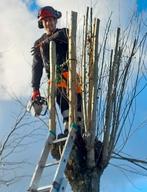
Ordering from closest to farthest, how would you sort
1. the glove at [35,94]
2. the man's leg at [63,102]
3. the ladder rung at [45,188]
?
1. the ladder rung at [45,188]
2. the man's leg at [63,102]
3. the glove at [35,94]

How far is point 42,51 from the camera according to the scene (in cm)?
567

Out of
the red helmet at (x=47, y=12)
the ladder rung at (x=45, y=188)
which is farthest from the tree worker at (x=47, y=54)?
the ladder rung at (x=45, y=188)

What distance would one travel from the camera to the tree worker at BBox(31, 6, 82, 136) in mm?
5457

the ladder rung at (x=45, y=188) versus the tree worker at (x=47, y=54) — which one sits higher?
the tree worker at (x=47, y=54)

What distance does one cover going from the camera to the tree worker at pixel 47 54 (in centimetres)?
546

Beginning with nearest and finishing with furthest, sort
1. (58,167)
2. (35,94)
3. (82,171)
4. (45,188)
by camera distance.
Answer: (45,188), (58,167), (82,171), (35,94)

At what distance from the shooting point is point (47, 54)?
567 cm

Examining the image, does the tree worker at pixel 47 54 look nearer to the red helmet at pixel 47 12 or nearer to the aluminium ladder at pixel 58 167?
the red helmet at pixel 47 12

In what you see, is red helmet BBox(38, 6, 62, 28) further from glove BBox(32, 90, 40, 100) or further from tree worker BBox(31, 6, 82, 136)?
glove BBox(32, 90, 40, 100)

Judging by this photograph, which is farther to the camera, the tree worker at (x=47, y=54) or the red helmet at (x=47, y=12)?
the red helmet at (x=47, y=12)

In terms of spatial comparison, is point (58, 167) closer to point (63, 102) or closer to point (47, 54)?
point (63, 102)

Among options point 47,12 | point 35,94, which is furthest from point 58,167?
point 47,12

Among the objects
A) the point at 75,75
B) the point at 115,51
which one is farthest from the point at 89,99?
the point at 115,51

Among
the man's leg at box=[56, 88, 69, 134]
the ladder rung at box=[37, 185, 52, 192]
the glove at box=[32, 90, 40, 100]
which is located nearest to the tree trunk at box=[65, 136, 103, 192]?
the man's leg at box=[56, 88, 69, 134]
